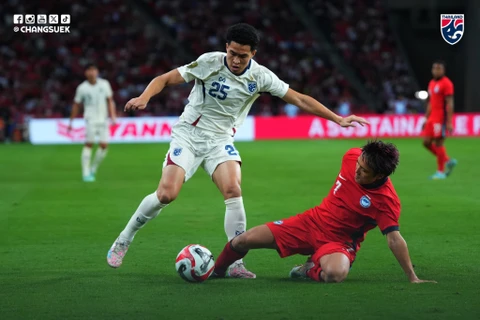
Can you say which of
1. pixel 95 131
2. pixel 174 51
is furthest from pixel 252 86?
pixel 174 51

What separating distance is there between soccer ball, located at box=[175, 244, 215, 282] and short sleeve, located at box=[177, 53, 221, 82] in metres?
1.62

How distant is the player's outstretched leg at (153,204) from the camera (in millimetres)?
7246

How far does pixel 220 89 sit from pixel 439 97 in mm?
9770

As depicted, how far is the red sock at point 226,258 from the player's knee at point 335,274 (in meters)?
0.75

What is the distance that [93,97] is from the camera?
17.0 metres

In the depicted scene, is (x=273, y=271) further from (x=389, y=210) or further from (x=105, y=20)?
(x=105, y=20)

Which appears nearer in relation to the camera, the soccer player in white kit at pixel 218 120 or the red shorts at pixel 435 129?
the soccer player in white kit at pixel 218 120

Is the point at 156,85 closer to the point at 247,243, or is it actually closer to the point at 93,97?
the point at 247,243

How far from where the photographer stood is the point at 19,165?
20.5 meters

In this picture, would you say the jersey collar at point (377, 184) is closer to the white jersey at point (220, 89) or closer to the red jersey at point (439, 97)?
the white jersey at point (220, 89)

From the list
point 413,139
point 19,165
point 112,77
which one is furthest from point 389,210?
point 112,77

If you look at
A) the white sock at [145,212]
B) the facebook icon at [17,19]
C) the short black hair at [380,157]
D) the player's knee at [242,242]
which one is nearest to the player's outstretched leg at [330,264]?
the player's knee at [242,242]

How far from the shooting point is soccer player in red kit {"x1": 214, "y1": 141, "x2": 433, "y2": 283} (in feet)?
21.1

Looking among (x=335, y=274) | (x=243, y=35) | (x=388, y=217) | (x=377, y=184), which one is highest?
(x=243, y=35)
